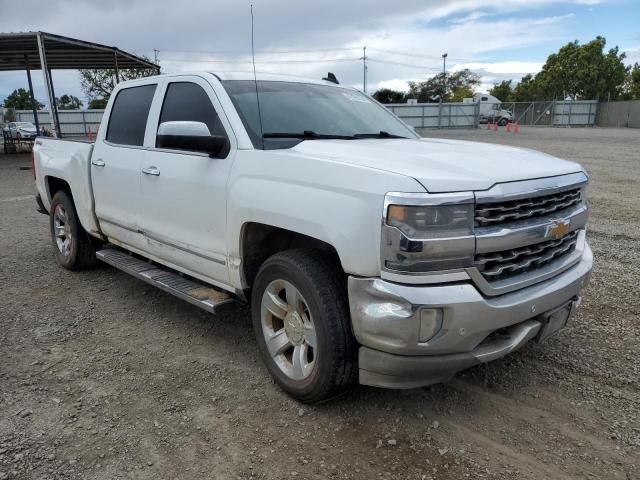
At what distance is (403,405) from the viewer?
312 centimetres

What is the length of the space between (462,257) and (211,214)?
5.72 feet

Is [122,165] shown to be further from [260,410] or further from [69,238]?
[260,410]

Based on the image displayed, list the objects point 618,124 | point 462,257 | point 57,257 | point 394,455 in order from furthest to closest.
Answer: point 618,124
point 57,257
point 394,455
point 462,257

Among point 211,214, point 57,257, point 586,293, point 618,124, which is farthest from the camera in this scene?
point 618,124

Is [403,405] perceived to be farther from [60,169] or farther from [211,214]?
[60,169]

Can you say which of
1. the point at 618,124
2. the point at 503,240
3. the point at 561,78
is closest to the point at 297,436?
the point at 503,240

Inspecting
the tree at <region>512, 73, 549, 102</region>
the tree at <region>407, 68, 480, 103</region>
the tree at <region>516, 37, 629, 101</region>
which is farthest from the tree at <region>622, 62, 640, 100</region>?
the tree at <region>407, 68, 480, 103</region>

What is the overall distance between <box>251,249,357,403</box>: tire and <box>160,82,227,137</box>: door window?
110cm

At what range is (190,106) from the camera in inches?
154

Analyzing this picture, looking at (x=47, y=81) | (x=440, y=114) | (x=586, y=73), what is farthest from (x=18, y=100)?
(x=586, y=73)

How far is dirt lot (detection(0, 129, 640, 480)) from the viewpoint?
2605 millimetres

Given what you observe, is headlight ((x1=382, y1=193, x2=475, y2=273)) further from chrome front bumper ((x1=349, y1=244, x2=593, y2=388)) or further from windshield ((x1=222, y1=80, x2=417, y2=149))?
windshield ((x1=222, y1=80, x2=417, y2=149))

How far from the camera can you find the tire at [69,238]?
5566mm

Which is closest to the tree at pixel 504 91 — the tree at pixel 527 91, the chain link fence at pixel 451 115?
the tree at pixel 527 91
